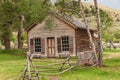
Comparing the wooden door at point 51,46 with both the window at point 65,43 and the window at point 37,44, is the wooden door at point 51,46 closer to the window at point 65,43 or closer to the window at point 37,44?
the window at point 37,44

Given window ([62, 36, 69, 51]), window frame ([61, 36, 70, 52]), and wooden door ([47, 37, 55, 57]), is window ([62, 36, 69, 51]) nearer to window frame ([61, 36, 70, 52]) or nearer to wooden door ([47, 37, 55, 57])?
window frame ([61, 36, 70, 52])

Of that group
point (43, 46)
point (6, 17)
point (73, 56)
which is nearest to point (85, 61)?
point (73, 56)

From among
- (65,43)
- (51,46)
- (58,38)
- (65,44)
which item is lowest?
(51,46)

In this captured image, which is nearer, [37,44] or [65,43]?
[65,43]

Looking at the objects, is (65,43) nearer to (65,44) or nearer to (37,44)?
(65,44)

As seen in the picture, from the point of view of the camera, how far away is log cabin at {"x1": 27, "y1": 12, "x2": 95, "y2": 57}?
41594 millimetres

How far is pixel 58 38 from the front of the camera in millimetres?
42375

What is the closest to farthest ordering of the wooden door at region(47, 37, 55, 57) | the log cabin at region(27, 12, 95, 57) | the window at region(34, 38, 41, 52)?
the log cabin at region(27, 12, 95, 57), the wooden door at region(47, 37, 55, 57), the window at region(34, 38, 41, 52)

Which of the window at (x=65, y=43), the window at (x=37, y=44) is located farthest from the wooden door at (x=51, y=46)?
the window at (x=65, y=43)

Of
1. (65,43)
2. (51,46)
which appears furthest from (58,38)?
(51,46)

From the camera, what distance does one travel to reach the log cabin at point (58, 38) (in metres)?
41.6

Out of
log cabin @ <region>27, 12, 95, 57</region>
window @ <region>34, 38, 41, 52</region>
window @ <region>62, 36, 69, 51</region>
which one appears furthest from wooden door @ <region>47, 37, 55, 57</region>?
window @ <region>62, 36, 69, 51</region>

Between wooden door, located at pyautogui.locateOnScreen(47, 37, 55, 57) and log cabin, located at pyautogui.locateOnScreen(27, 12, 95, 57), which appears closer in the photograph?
log cabin, located at pyautogui.locateOnScreen(27, 12, 95, 57)

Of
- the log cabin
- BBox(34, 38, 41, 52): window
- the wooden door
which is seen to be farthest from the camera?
BBox(34, 38, 41, 52): window
